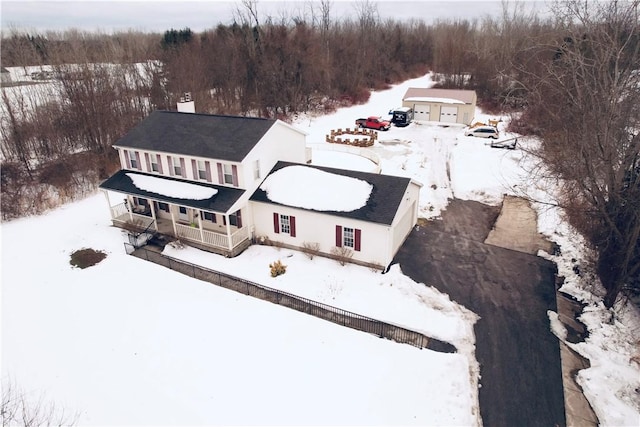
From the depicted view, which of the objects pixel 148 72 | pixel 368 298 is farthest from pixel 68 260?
pixel 148 72

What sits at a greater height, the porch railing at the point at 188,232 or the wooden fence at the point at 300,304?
the porch railing at the point at 188,232

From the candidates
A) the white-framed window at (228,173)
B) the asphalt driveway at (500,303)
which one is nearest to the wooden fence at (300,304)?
the asphalt driveway at (500,303)

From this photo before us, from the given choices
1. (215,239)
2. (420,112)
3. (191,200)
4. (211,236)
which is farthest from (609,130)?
(420,112)

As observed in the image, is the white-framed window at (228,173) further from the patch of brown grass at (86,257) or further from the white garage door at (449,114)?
the white garage door at (449,114)

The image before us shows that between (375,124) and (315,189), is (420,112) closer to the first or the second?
(375,124)

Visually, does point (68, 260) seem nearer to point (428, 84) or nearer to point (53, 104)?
point (53, 104)

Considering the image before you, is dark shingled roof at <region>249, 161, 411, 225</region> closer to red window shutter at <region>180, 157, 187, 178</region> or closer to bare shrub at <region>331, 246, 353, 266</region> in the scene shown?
bare shrub at <region>331, 246, 353, 266</region>
